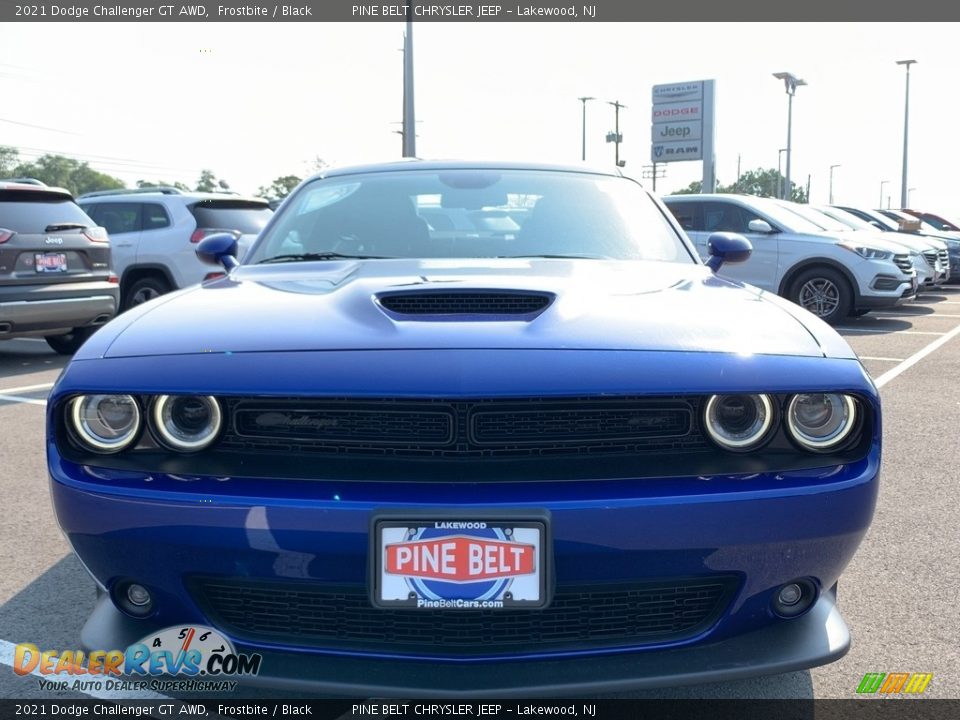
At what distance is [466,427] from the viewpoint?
1983 millimetres

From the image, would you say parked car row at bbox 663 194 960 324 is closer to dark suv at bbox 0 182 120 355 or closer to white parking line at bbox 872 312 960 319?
white parking line at bbox 872 312 960 319

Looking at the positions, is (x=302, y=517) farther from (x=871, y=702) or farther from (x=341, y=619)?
(x=871, y=702)

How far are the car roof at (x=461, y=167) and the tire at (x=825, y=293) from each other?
868cm

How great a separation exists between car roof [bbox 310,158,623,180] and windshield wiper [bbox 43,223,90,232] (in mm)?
5559

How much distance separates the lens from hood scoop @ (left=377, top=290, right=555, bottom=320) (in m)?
2.26

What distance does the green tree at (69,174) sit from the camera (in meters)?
74.0

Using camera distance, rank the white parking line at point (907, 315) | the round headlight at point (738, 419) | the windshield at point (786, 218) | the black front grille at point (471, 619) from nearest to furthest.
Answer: the black front grille at point (471, 619), the round headlight at point (738, 419), the windshield at point (786, 218), the white parking line at point (907, 315)

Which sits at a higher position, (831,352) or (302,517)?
(831,352)

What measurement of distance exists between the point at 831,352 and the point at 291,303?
1.29m

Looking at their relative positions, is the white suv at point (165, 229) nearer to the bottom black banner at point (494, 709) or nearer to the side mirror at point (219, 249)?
the side mirror at point (219, 249)

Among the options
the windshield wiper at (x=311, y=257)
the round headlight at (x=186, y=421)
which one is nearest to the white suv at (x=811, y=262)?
the windshield wiper at (x=311, y=257)

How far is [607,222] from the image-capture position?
341 centimetres

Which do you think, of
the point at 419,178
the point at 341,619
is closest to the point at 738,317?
the point at 341,619

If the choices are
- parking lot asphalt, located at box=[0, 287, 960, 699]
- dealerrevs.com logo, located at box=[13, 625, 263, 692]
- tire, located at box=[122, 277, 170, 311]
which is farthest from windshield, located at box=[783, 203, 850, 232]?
dealerrevs.com logo, located at box=[13, 625, 263, 692]
